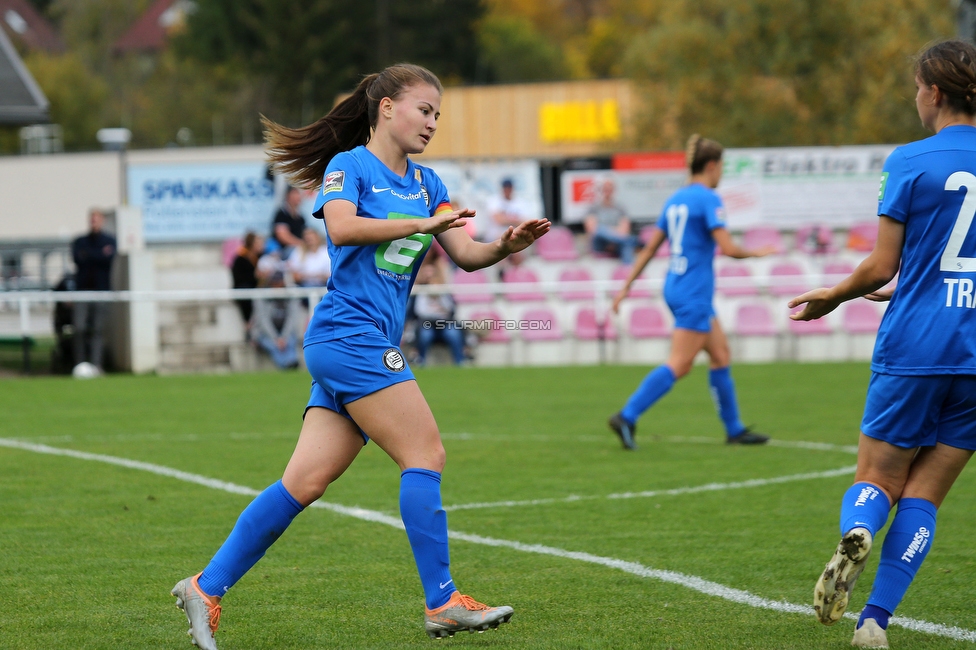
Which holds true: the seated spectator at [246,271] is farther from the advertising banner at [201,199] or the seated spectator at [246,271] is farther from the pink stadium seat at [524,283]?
the pink stadium seat at [524,283]

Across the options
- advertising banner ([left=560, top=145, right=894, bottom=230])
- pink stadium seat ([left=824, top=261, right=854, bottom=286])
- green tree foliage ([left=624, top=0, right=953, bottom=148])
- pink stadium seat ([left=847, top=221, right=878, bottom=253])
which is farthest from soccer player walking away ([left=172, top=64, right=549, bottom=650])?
green tree foliage ([left=624, top=0, right=953, bottom=148])

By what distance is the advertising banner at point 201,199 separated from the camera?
19875mm

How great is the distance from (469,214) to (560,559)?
2.15 metres

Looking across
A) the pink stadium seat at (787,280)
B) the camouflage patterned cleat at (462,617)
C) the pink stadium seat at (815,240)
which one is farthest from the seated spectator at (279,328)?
the camouflage patterned cleat at (462,617)

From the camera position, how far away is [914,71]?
4078 mm

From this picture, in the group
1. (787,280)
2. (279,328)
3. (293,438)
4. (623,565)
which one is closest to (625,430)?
(293,438)

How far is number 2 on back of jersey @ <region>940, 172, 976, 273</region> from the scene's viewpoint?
3.82m

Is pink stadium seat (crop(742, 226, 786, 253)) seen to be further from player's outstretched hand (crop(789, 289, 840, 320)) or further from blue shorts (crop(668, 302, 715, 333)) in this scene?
player's outstretched hand (crop(789, 289, 840, 320))

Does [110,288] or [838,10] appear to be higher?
[838,10]

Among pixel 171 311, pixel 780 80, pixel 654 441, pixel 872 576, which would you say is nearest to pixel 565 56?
pixel 780 80

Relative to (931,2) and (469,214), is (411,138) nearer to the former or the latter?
(469,214)

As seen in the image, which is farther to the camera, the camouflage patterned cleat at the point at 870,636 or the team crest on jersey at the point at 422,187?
the team crest on jersey at the point at 422,187

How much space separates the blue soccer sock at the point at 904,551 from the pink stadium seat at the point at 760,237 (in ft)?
56.0

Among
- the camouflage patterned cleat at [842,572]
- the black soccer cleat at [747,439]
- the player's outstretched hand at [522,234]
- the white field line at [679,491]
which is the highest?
the player's outstretched hand at [522,234]
